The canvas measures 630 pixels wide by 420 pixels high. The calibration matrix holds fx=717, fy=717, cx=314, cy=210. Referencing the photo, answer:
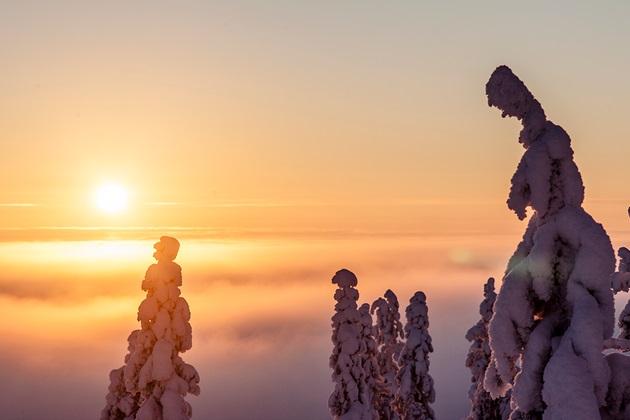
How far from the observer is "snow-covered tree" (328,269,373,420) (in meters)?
37.9

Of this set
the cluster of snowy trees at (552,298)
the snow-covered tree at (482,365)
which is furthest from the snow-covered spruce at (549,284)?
the snow-covered tree at (482,365)

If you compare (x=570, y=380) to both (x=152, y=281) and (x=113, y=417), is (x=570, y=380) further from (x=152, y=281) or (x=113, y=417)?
(x=113, y=417)

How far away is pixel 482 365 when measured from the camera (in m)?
44.9

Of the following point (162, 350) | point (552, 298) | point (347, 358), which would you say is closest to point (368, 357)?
point (347, 358)

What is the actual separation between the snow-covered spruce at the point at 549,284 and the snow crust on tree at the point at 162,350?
1670 centimetres

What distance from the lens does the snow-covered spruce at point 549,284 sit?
42.1 ft

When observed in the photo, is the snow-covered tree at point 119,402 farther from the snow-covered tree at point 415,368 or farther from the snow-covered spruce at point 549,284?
the snow-covered tree at point 415,368

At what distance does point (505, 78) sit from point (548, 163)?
1940 millimetres

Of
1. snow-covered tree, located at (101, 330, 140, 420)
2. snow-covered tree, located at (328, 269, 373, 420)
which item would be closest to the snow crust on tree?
snow-covered tree, located at (101, 330, 140, 420)

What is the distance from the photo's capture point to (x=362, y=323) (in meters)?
40.1

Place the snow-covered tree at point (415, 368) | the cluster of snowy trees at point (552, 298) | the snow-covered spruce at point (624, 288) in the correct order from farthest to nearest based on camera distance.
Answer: the snow-covered tree at point (415, 368) → the snow-covered spruce at point (624, 288) → the cluster of snowy trees at point (552, 298)

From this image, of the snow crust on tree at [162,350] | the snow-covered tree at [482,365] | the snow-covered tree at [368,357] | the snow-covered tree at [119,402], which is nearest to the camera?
the snow crust on tree at [162,350]

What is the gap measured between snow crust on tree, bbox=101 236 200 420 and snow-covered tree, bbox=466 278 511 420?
797 inches

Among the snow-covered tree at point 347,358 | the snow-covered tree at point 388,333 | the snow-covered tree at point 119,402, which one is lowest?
the snow-covered tree at point 119,402
